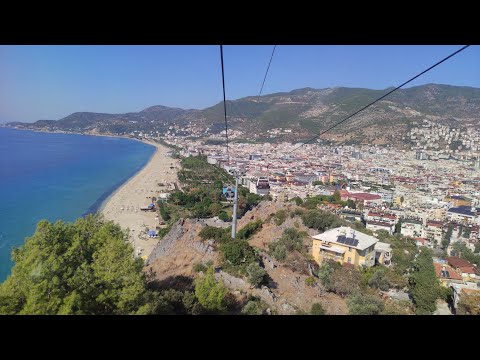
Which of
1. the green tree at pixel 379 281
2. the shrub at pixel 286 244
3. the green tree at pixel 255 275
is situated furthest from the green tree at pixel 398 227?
the green tree at pixel 255 275

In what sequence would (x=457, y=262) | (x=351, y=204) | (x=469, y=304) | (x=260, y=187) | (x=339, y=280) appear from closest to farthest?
(x=469, y=304)
(x=339, y=280)
(x=457, y=262)
(x=351, y=204)
(x=260, y=187)

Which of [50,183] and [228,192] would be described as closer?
[228,192]

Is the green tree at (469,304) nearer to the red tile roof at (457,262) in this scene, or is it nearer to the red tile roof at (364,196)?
the red tile roof at (457,262)

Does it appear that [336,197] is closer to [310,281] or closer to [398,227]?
[398,227]

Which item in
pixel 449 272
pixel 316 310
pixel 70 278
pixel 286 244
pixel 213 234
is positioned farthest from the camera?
pixel 449 272

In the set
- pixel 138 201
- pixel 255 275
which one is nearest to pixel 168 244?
pixel 255 275
